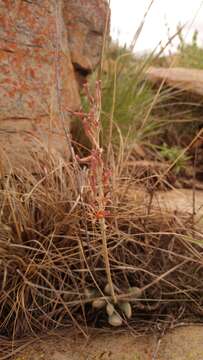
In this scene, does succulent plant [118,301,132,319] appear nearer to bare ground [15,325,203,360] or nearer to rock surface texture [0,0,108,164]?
bare ground [15,325,203,360]

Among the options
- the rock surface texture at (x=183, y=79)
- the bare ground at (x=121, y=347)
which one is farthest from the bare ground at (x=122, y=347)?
the rock surface texture at (x=183, y=79)

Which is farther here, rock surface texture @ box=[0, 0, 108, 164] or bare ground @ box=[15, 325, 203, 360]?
rock surface texture @ box=[0, 0, 108, 164]

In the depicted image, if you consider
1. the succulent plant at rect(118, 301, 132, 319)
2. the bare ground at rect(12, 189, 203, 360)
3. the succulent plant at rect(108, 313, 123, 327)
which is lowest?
the bare ground at rect(12, 189, 203, 360)

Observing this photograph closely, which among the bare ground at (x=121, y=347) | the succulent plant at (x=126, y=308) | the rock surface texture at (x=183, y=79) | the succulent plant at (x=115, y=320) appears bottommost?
the bare ground at (x=121, y=347)

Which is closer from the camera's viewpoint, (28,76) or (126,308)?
(126,308)

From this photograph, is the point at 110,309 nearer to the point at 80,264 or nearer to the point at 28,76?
the point at 80,264

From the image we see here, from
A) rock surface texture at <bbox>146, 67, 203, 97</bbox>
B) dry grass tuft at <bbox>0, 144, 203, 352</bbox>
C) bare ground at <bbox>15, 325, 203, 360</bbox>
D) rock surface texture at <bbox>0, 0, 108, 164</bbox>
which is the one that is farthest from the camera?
rock surface texture at <bbox>146, 67, 203, 97</bbox>

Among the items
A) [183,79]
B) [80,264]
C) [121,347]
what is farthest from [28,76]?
[183,79]

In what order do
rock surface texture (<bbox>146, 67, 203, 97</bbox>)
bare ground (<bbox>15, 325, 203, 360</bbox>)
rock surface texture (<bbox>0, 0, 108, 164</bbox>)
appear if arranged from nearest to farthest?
bare ground (<bbox>15, 325, 203, 360</bbox>) < rock surface texture (<bbox>0, 0, 108, 164</bbox>) < rock surface texture (<bbox>146, 67, 203, 97</bbox>)

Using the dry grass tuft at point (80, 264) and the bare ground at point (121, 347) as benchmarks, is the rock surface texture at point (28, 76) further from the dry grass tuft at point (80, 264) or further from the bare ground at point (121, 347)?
the bare ground at point (121, 347)

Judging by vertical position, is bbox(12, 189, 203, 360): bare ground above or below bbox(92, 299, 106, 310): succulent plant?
below

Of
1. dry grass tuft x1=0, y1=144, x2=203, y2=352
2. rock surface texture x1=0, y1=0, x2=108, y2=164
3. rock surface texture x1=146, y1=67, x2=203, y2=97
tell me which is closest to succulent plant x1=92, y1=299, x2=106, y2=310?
dry grass tuft x1=0, y1=144, x2=203, y2=352

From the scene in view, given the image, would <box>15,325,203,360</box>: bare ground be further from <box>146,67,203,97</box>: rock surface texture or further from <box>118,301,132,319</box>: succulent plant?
<box>146,67,203,97</box>: rock surface texture

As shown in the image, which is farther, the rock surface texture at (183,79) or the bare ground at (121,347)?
the rock surface texture at (183,79)
